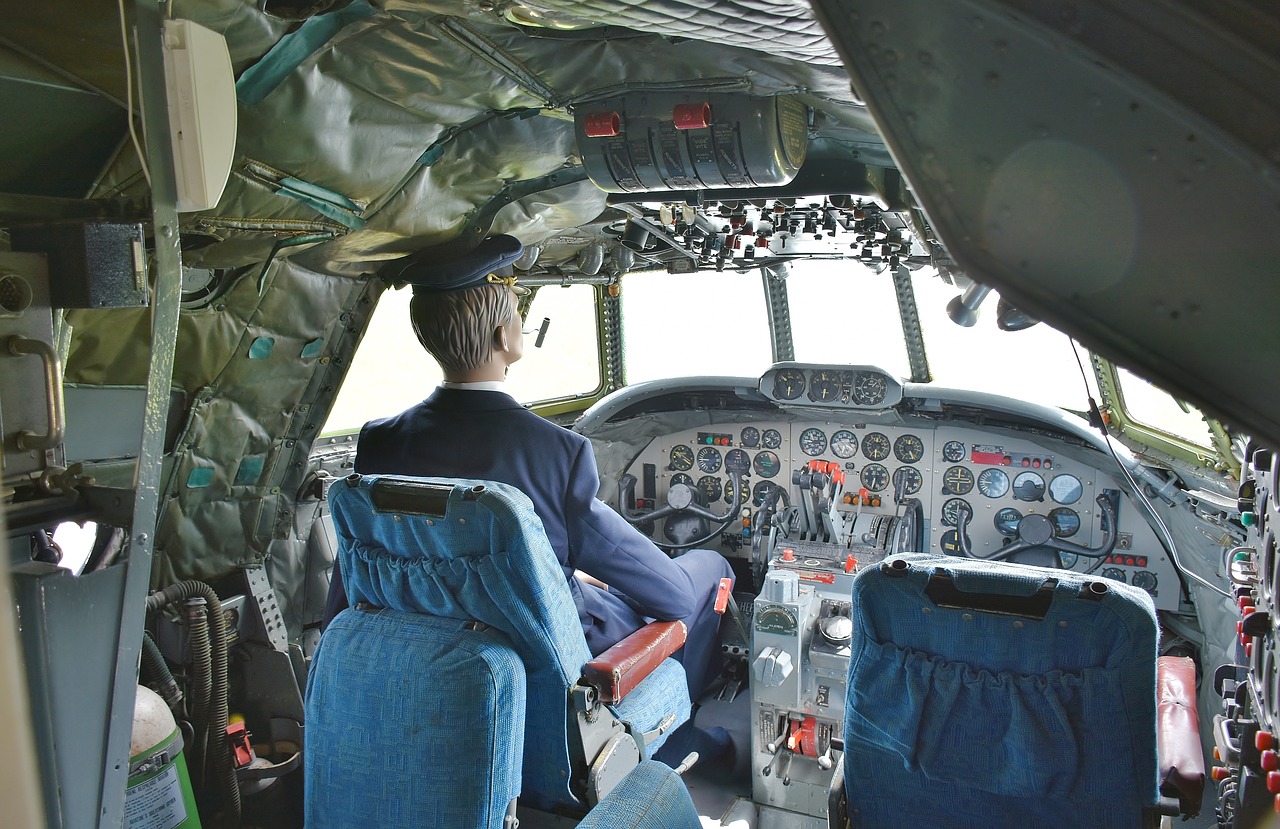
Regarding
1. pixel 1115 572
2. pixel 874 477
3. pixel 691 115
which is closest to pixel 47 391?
pixel 691 115

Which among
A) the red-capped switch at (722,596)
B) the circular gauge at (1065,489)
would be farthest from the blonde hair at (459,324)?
the circular gauge at (1065,489)

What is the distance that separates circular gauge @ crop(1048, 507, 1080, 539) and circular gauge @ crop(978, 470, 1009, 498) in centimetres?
23

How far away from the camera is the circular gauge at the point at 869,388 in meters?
4.05

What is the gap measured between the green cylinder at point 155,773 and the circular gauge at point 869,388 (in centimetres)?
303

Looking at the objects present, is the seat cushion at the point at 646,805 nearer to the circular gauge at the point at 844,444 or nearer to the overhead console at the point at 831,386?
the overhead console at the point at 831,386

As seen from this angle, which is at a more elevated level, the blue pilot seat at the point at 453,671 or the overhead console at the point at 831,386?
the overhead console at the point at 831,386

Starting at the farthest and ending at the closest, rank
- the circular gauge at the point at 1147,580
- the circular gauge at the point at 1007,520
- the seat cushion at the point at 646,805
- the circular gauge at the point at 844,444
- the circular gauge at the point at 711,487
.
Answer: the circular gauge at the point at 711,487 < the circular gauge at the point at 844,444 < the circular gauge at the point at 1007,520 < the circular gauge at the point at 1147,580 < the seat cushion at the point at 646,805

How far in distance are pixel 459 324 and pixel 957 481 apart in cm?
269

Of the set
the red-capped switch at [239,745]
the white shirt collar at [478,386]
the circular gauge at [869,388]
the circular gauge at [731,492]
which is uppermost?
the white shirt collar at [478,386]

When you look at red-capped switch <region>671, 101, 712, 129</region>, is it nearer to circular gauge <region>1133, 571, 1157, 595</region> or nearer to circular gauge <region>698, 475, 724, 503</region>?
circular gauge <region>698, 475, 724, 503</region>

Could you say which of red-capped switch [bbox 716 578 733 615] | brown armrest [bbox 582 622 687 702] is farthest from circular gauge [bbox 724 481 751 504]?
brown armrest [bbox 582 622 687 702]

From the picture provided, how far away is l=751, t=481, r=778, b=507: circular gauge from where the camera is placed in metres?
4.65

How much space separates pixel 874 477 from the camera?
14.5ft

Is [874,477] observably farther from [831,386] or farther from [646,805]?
[646,805]
